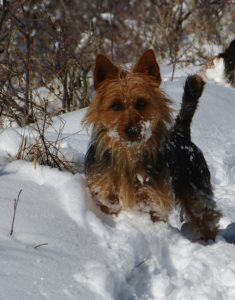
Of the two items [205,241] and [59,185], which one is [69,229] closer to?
[59,185]

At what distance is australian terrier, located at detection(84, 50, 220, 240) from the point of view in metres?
3.77

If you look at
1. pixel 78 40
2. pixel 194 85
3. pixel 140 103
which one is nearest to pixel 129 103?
pixel 140 103

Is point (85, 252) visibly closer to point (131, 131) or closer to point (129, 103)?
point (131, 131)

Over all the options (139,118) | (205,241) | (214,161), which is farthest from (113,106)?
(214,161)

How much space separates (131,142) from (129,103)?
28 centimetres

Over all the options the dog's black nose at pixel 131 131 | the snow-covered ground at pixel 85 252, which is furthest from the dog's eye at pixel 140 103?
the snow-covered ground at pixel 85 252

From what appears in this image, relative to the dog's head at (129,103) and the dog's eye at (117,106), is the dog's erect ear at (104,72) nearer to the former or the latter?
the dog's head at (129,103)

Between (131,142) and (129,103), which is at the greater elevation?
(129,103)

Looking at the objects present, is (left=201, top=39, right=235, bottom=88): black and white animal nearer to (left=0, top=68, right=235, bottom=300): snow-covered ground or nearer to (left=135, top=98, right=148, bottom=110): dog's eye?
(left=0, top=68, right=235, bottom=300): snow-covered ground

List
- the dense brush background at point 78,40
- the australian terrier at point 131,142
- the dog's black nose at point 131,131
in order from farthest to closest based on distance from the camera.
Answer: the dense brush background at point 78,40 < the australian terrier at point 131,142 < the dog's black nose at point 131,131

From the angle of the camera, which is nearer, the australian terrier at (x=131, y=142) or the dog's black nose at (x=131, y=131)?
the dog's black nose at (x=131, y=131)

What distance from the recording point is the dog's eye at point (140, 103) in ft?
12.5

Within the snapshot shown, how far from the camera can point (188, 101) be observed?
4305mm

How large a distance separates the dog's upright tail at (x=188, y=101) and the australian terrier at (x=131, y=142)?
0.31 m
